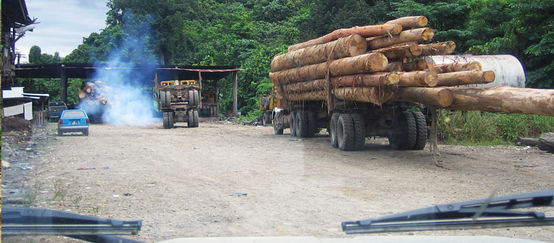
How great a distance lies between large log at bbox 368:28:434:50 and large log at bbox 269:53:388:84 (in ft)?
2.50

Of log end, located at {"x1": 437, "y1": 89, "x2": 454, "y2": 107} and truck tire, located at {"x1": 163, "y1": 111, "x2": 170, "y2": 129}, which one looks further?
truck tire, located at {"x1": 163, "y1": 111, "x2": 170, "y2": 129}

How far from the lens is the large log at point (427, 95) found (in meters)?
10.5

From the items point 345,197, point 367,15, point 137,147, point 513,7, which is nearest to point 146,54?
point 137,147

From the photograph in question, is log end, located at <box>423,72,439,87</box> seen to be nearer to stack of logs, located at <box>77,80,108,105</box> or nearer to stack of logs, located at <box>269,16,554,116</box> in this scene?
stack of logs, located at <box>269,16,554,116</box>

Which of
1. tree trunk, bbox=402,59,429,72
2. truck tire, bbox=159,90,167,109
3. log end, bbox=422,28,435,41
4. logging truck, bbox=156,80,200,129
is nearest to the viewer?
log end, bbox=422,28,435,41

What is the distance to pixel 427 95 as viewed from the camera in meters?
11.0

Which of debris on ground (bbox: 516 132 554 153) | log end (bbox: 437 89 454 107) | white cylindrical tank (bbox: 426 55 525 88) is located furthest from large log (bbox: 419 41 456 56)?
white cylindrical tank (bbox: 426 55 525 88)

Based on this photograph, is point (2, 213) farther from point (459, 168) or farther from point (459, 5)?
point (459, 5)

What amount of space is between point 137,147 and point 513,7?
15231 mm

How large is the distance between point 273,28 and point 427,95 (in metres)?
36.9

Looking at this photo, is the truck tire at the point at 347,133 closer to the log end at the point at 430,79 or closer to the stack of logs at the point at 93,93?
the log end at the point at 430,79

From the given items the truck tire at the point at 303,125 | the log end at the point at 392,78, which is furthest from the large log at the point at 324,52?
the log end at the point at 392,78

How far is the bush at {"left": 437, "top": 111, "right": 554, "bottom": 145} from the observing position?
16.6 m

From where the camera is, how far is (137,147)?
1505cm
